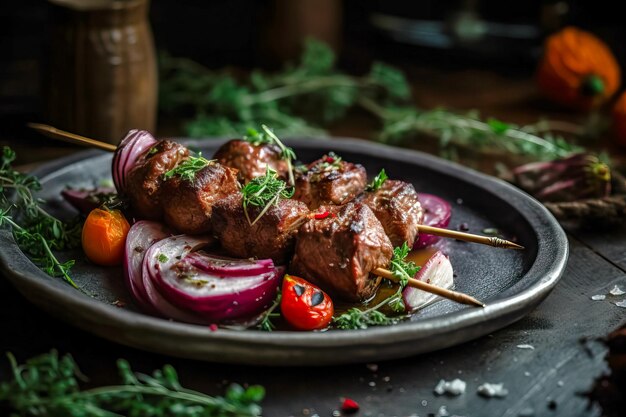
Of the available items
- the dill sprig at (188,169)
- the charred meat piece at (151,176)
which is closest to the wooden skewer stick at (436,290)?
the dill sprig at (188,169)

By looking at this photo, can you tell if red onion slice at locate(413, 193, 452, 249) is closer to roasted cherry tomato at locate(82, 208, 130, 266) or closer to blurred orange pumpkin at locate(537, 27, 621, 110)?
roasted cherry tomato at locate(82, 208, 130, 266)

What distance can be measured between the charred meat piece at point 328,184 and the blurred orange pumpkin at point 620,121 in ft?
8.03

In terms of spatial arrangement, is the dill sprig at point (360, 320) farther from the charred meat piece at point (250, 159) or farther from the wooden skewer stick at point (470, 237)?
the charred meat piece at point (250, 159)

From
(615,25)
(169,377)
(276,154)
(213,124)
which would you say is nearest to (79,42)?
(213,124)

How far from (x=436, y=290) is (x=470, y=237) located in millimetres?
400

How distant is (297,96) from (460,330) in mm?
3402

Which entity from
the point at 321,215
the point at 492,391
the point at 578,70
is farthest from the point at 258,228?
the point at 578,70

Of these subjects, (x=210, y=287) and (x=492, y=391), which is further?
(x=210, y=287)

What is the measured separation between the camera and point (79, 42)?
4.47 meters

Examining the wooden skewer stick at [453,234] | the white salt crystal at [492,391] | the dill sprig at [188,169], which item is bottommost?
the white salt crystal at [492,391]

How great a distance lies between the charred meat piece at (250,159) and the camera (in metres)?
3.40

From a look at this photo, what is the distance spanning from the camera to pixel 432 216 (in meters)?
3.48

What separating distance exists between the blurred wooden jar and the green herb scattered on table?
0.50 m

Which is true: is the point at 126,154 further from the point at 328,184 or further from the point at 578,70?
the point at 578,70
